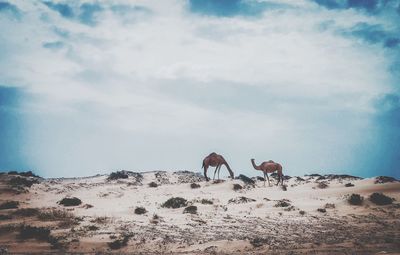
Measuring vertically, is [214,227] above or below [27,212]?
below

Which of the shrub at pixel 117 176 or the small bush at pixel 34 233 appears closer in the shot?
the small bush at pixel 34 233

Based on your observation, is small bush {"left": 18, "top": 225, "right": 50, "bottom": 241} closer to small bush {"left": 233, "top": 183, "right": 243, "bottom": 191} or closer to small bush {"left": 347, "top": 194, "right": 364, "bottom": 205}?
small bush {"left": 347, "top": 194, "right": 364, "bottom": 205}

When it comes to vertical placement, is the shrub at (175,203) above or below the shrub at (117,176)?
below

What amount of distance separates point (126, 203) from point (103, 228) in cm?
686

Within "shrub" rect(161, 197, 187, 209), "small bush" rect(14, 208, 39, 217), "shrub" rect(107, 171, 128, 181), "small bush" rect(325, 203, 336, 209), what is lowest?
"small bush" rect(325, 203, 336, 209)

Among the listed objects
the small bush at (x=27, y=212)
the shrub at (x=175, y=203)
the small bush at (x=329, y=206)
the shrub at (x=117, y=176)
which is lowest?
the small bush at (x=329, y=206)

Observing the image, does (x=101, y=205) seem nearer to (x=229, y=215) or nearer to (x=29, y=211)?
(x=29, y=211)

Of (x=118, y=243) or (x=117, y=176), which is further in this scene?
(x=117, y=176)

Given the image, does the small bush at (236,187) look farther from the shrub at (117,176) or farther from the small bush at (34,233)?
the shrub at (117,176)

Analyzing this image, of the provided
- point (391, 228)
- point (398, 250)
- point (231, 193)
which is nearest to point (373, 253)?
point (398, 250)

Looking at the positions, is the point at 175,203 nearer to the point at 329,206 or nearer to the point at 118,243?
the point at 118,243

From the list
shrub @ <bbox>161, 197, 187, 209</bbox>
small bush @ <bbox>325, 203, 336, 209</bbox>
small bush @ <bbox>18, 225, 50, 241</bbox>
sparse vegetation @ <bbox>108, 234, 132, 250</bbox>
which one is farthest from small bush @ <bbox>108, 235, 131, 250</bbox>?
small bush @ <bbox>325, 203, 336, 209</bbox>

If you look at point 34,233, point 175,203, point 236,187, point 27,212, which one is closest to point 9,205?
point 27,212

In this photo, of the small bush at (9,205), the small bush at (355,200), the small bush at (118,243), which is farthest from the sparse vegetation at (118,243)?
the small bush at (355,200)
